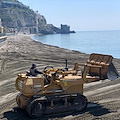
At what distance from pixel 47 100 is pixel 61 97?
0.63 meters

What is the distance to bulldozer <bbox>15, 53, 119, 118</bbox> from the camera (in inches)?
354

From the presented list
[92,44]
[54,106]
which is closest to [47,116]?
[54,106]

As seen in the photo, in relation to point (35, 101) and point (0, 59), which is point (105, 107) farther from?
point (0, 59)

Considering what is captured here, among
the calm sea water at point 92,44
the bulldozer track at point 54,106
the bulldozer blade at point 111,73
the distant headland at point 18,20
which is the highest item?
the distant headland at point 18,20

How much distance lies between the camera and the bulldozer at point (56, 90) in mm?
8992

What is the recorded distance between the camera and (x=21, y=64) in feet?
70.3

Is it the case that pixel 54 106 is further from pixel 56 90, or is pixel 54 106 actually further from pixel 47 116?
pixel 56 90

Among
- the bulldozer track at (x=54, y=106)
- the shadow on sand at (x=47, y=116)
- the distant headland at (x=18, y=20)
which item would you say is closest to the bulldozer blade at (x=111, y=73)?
the shadow on sand at (x=47, y=116)

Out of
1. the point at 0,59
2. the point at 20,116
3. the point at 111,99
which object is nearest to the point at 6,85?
the point at 20,116

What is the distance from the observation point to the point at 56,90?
942 cm

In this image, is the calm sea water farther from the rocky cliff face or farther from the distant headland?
the rocky cliff face

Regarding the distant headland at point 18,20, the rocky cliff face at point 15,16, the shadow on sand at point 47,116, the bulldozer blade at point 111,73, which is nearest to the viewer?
the shadow on sand at point 47,116

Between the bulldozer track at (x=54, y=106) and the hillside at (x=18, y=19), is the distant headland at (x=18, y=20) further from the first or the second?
the bulldozer track at (x=54, y=106)

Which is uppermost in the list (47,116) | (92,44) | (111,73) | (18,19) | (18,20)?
(18,19)
